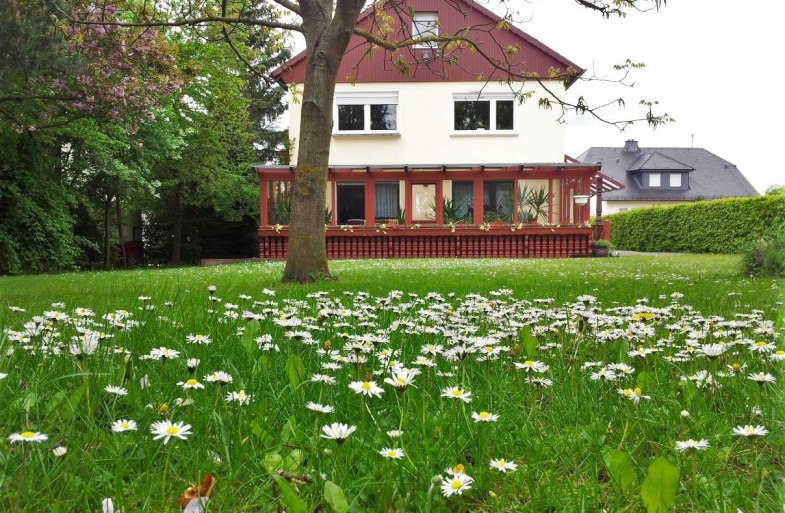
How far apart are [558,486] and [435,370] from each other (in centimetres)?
91

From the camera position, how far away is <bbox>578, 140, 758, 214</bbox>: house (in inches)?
1773

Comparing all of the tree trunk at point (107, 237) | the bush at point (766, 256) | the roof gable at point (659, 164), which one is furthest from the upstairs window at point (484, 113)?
the roof gable at point (659, 164)

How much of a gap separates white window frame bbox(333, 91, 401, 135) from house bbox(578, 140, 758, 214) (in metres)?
30.1

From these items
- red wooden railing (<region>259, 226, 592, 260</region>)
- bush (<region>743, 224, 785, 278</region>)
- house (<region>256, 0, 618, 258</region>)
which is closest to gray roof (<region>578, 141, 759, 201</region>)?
house (<region>256, 0, 618, 258</region>)

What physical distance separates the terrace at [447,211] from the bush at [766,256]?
963 centimetres

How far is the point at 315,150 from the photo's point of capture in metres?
7.35

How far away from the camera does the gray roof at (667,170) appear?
45094 millimetres

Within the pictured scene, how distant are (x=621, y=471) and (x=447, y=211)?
1866 cm

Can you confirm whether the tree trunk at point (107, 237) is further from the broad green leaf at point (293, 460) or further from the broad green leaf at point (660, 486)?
the broad green leaf at point (660, 486)

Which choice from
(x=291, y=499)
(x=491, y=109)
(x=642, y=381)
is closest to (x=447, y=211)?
(x=491, y=109)

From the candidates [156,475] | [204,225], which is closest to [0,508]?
[156,475]

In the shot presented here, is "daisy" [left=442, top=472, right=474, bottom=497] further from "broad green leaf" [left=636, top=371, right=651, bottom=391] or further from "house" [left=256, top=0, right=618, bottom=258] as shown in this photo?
"house" [left=256, top=0, right=618, bottom=258]

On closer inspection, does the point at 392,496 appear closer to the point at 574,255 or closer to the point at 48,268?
the point at 48,268

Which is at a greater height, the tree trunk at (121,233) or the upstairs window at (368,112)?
the upstairs window at (368,112)
